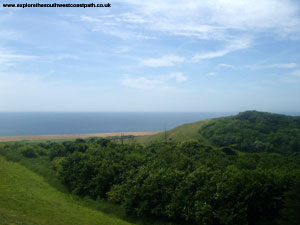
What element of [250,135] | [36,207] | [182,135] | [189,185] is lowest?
[36,207]

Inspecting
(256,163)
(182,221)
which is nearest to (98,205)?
(182,221)

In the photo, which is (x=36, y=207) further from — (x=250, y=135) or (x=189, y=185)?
(x=250, y=135)

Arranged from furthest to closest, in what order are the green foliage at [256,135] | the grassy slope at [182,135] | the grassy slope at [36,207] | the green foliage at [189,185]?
the grassy slope at [182,135] → the green foliage at [256,135] → the green foliage at [189,185] → the grassy slope at [36,207]

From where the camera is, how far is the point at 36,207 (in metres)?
27.9

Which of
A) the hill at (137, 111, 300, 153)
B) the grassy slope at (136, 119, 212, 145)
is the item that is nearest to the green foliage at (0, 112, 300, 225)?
the hill at (137, 111, 300, 153)

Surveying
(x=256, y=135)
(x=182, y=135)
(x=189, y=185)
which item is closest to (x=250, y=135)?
(x=256, y=135)

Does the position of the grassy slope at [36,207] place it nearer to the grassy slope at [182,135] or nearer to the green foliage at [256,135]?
the grassy slope at [182,135]

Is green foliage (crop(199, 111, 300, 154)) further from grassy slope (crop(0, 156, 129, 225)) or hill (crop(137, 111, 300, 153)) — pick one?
grassy slope (crop(0, 156, 129, 225))

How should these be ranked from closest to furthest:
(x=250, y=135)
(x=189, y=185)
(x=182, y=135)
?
(x=189, y=185), (x=250, y=135), (x=182, y=135)

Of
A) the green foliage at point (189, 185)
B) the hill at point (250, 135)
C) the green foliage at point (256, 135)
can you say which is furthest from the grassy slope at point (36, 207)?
the green foliage at point (256, 135)

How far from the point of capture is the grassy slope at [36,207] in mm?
23625

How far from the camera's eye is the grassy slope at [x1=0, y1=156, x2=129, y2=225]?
2362cm

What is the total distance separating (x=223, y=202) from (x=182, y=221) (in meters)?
5.77

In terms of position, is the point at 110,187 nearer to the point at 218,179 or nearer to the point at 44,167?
the point at 218,179
